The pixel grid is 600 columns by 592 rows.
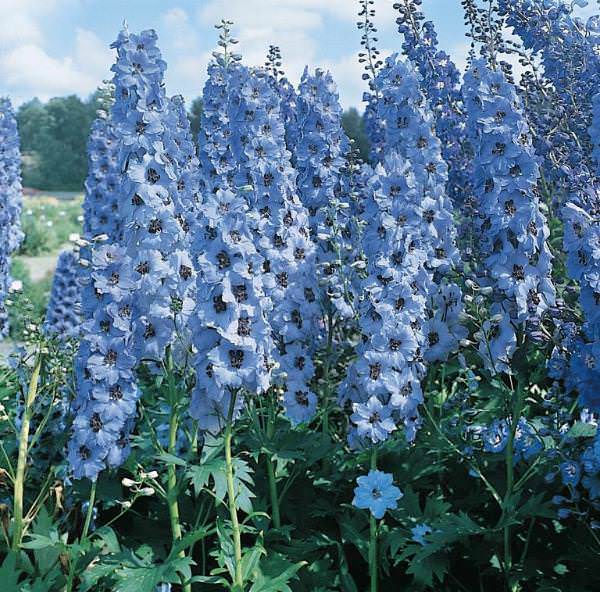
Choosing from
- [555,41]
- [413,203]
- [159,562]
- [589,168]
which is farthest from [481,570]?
[555,41]

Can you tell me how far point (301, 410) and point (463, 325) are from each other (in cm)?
98

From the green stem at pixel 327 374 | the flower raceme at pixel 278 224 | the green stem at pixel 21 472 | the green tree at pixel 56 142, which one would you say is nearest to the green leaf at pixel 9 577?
the green stem at pixel 21 472

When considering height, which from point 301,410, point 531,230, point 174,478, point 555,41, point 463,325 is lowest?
point 174,478

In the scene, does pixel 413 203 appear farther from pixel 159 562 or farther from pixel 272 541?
pixel 159 562

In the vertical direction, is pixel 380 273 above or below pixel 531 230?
below

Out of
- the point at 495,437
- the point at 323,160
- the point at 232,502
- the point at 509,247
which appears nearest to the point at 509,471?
the point at 495,437

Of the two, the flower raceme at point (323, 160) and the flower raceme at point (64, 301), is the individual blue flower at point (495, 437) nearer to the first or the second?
the flower raceme at point (323, 160)

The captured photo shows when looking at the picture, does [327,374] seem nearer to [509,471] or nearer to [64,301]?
[509,471]

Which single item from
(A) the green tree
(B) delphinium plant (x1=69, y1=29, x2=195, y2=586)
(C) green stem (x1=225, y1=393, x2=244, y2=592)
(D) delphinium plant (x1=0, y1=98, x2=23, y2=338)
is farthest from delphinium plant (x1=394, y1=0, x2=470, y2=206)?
(A) the green tree

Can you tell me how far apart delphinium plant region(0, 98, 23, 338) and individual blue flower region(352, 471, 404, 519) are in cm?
346

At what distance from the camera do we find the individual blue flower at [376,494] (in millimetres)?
3725

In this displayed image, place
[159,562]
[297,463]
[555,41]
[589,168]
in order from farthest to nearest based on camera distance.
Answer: [555,41] → [589,168] → [297,463] → [159,562]

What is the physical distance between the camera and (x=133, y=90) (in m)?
3.71

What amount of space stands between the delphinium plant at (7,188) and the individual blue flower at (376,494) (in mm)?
3458
